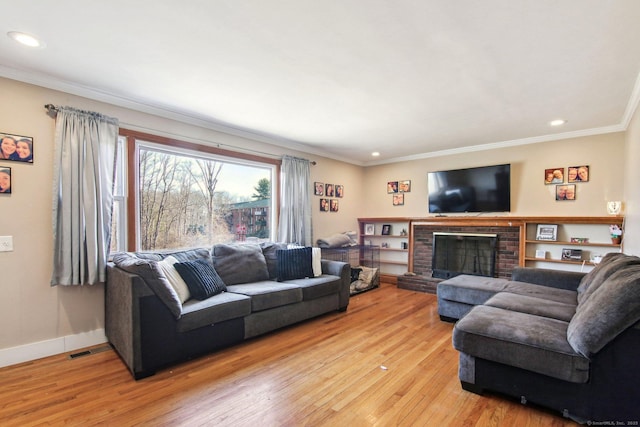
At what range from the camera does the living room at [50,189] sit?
102 inches

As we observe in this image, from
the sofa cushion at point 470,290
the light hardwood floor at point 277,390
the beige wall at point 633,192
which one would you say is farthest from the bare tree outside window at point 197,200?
the beige wall at point 633,192

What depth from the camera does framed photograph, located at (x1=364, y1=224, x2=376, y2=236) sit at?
6398 mm

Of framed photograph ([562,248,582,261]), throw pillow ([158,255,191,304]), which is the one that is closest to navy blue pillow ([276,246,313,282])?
throw pillow ([158,255,191,304])

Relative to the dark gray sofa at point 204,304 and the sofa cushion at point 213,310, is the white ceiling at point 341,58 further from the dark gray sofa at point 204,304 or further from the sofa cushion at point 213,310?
the sofa cushion at point 213,310

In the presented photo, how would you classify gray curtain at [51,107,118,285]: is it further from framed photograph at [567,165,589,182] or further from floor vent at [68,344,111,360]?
framed photograph at [567,165,589,182]

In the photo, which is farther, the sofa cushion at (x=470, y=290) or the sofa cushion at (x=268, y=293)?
the sofa cushion at (x=470, y=290)

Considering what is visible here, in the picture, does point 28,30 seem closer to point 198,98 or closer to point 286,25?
point 198,98

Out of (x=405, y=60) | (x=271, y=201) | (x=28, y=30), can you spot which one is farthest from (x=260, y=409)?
(x=271, y=201)

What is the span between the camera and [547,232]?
4.44 meters

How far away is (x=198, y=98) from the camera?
3135 mm

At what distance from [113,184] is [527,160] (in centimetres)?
551

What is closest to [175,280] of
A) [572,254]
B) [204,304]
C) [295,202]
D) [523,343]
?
[204,304]

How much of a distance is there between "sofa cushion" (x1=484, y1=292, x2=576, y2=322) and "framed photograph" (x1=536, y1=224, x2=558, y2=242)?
6.46 ft

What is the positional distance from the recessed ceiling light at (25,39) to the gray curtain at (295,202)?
301 cm
